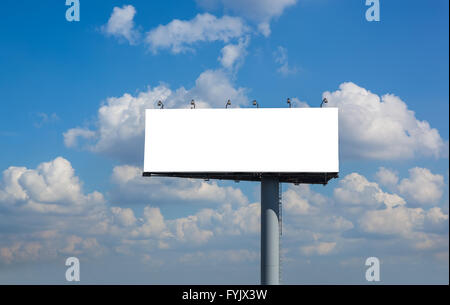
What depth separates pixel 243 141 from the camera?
42125mm

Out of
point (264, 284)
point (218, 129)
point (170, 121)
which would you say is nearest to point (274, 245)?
point (264, 284)

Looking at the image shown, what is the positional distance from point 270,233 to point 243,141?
7.15m

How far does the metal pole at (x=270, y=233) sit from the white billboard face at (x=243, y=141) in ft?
5.08

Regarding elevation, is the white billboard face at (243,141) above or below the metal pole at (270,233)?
above

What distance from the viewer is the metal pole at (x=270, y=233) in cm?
4084

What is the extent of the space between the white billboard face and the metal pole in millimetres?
1549

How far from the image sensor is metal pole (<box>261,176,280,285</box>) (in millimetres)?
40844

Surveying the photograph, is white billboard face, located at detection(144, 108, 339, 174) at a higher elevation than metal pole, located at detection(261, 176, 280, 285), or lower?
higher

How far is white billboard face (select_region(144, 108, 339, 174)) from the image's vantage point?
41.6 m

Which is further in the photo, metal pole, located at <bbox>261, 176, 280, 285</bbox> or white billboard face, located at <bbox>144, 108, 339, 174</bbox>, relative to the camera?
white billboard face, located at <bbox>144, 108, 339, 174</bbox>

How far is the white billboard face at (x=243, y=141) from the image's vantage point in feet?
137

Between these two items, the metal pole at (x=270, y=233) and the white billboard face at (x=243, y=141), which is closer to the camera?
the metal pole at (x=270, y=233)
